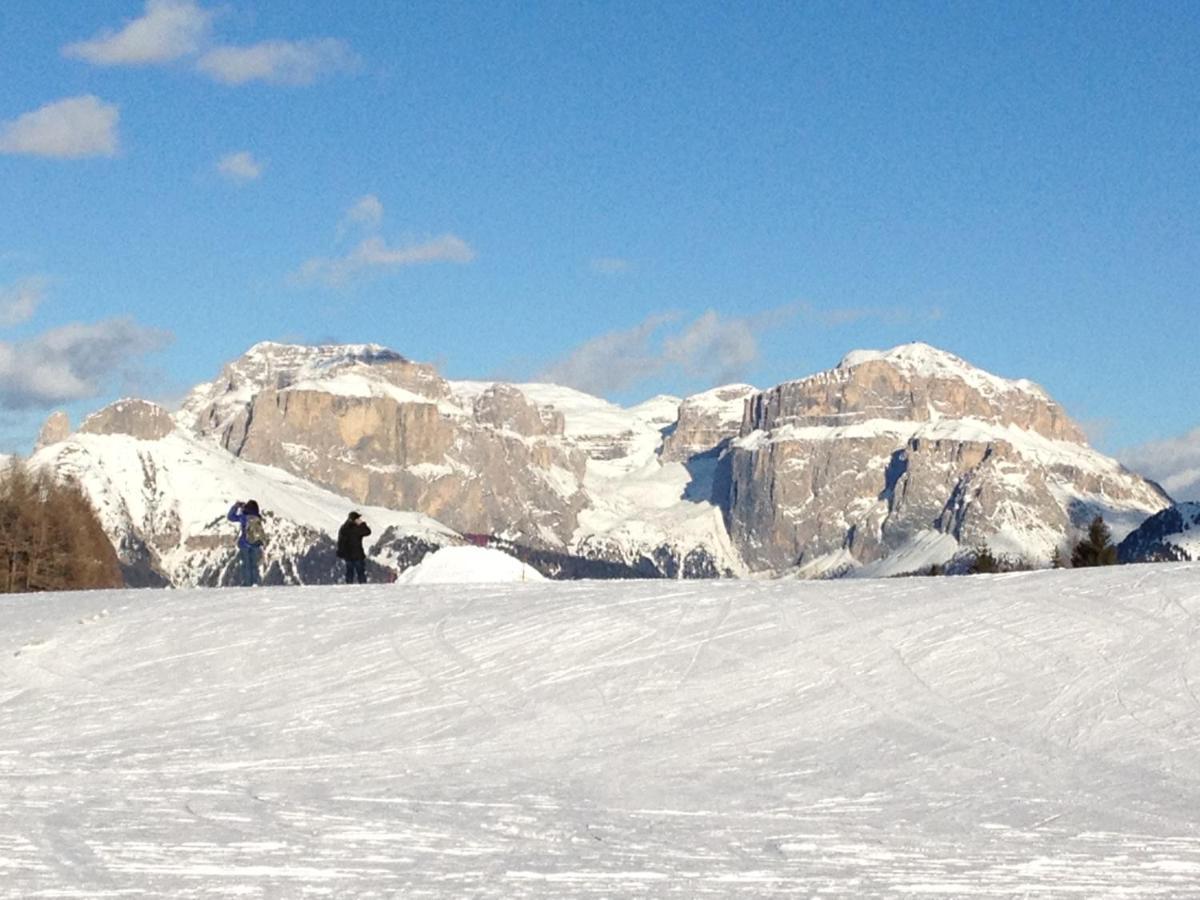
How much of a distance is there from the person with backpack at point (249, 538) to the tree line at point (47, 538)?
39.4 metres

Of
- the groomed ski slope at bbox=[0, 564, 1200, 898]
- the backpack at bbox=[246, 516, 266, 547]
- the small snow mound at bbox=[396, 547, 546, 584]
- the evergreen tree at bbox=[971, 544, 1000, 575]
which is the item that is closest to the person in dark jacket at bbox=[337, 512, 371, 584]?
the backpack at bbox=[246, 516, 266, 547]

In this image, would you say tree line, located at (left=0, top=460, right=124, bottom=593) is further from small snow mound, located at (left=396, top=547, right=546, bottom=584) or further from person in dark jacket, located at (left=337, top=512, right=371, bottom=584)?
person in dark jacket, located at (left=337, top=512, right=371, bottom=584)

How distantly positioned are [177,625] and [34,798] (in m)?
10.8

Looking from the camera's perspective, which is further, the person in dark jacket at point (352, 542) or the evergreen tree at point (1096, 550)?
the evergreen tree at point (1096, 550)

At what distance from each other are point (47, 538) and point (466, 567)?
100 feet

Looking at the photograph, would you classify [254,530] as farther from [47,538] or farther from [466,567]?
[47,538]

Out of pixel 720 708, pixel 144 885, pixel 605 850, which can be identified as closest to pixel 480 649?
pixel 720 708

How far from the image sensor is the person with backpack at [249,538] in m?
36.0

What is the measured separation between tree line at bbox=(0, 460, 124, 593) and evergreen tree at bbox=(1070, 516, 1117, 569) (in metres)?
49.8

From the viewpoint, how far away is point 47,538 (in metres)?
81.8

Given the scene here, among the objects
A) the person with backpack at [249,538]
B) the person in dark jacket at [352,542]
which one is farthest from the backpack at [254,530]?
the person in dark jacket at [352,542]

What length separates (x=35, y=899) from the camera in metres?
14.2

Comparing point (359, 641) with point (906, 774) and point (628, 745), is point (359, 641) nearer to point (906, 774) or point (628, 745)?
point (628, 745)

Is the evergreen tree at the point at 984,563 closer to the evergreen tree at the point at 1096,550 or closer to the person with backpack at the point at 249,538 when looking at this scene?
the evergreen tree at the point at 1096,550
